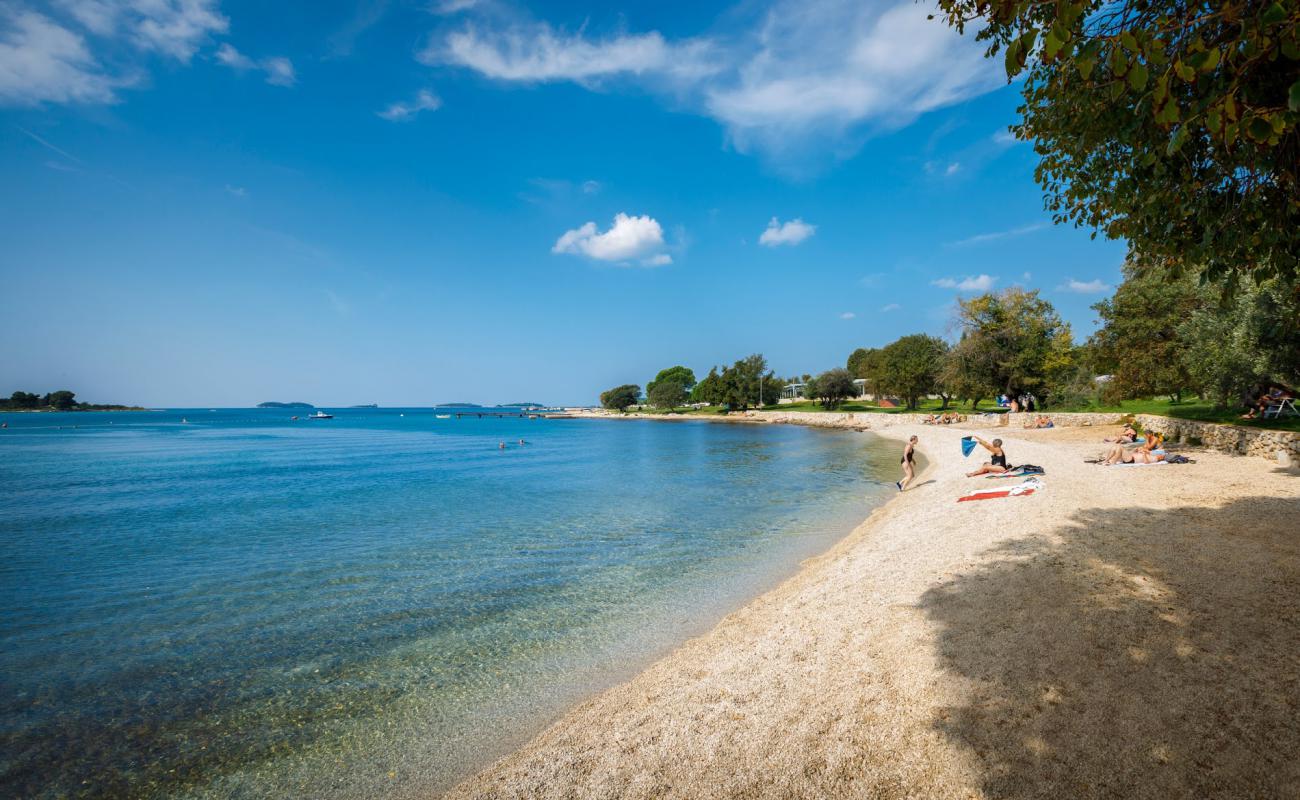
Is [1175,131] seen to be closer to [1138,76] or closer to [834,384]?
[1138,76]

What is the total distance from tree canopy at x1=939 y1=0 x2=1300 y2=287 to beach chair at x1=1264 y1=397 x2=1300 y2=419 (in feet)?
67.8

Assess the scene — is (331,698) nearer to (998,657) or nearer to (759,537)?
(998,657)

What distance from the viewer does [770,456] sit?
3881 centimetres

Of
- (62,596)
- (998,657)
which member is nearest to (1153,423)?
(998,657)

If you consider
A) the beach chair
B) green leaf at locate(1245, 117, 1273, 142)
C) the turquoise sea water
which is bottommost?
the turquoise sea water

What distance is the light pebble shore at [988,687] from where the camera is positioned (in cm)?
397

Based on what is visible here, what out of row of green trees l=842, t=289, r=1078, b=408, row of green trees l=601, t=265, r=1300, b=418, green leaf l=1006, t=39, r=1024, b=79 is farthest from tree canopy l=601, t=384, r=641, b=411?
green leaf l=1006, t=39, r=1024, b=79

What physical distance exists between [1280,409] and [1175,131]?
81.4 ft

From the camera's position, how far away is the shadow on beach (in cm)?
377

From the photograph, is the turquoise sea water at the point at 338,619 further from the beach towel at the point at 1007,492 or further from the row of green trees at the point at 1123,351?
the row of green trees at the point at 1123,351

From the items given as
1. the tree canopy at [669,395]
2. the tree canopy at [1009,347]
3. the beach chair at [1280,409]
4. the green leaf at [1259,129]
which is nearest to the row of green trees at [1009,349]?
the tree canopy at [1009,347]

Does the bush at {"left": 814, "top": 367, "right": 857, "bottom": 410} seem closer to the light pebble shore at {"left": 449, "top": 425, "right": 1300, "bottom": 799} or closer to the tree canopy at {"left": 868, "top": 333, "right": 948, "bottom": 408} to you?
the tree canopy at {"left": 868, "top": 333, "right": 948, "bottom": 408}

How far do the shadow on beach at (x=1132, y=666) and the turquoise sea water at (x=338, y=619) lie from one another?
4250mm

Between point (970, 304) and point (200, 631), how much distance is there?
194ft
